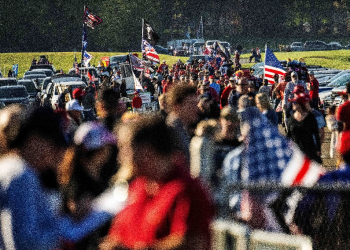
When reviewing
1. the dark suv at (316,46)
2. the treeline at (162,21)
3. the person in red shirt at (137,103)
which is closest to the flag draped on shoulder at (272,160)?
the person in red shirt at (137,103)

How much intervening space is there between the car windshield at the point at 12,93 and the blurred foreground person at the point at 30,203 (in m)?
23.4

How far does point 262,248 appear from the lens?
12.7ft

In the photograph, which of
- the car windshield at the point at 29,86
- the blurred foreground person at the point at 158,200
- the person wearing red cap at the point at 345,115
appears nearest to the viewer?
the blurred foreground person at the point at 158,200

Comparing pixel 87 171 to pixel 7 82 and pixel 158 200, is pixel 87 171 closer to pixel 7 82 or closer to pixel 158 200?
pixel 158 200

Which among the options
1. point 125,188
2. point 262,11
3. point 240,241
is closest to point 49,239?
point 125,188

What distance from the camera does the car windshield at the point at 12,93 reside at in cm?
2630

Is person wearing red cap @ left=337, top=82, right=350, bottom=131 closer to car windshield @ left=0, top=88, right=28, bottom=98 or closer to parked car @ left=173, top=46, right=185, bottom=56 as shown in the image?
car windshield @ left=0, top=88, right=28, bottom=98

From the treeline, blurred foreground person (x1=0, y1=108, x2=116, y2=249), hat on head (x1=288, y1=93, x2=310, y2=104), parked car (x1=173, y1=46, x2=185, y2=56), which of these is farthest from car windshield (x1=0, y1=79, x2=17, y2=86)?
the treeline

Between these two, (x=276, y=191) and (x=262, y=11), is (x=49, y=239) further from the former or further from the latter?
(x=262, y=11)

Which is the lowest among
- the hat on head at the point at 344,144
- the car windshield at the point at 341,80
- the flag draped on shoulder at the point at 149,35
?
the car windshield at the point at 341,80

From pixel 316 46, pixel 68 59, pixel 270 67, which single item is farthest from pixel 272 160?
pixel 316 46

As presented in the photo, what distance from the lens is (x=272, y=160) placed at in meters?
5.18

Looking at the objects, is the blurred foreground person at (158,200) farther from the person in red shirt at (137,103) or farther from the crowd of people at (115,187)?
the person in red shirt at (137,103)

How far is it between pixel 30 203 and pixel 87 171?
4.47 feet
